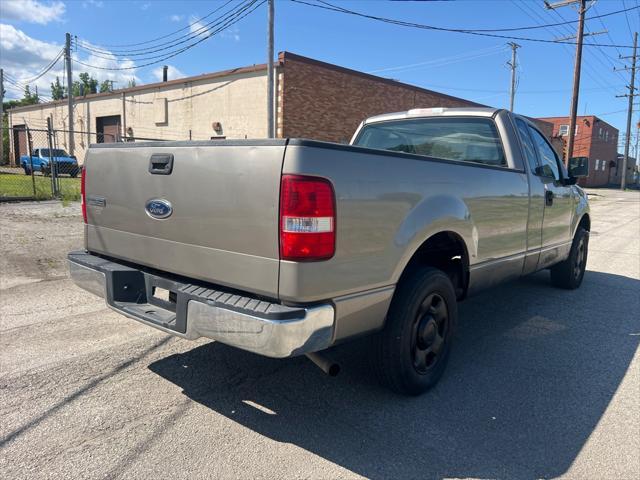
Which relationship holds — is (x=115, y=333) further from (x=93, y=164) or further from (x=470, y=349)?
(x=470, y=349)

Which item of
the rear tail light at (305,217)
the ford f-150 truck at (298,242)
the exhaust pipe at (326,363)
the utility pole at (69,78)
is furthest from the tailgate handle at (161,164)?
the utility pole at (69,78)

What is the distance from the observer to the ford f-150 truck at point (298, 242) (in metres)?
2.54

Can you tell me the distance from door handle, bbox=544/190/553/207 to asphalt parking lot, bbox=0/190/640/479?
4.04ft

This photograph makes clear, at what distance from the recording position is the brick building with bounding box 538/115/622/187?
5800 cm

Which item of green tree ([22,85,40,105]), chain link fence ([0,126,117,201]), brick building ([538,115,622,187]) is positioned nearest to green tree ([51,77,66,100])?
green tree ([22,85,40,105])

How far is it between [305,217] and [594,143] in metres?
67.4

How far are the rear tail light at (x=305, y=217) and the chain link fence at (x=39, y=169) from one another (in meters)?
11.1

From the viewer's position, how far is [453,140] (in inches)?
189

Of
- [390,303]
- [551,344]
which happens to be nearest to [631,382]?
[551,344]

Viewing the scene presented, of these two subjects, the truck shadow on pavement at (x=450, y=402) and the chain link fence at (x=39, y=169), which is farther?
the chain link fence at (x=39, y=169)

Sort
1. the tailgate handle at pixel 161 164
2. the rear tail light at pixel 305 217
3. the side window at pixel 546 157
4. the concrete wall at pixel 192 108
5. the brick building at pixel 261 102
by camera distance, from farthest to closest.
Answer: the concrete wall at pixel 192 108, the brick building at pixel 261 102, the side window at pixel 546 157, the tailgate handle at pixel 161 164, the rear tail light at pixel 305 217

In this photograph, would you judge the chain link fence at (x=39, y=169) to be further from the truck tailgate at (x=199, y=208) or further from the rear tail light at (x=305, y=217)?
the rear tail light at (x=305, y=217)

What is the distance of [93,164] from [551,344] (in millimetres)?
4137

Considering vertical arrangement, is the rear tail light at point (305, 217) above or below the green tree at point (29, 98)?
below
